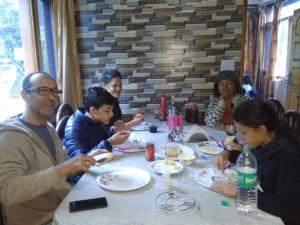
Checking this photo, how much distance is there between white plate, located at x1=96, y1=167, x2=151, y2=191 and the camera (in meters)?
1.15

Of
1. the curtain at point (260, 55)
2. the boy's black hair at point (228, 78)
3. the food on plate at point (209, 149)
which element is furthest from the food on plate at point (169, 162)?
the curtain at point (260, 55)

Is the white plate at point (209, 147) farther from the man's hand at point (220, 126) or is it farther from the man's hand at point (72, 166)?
the man's hand at point (72, 166)

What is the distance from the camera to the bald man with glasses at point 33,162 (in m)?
1.01

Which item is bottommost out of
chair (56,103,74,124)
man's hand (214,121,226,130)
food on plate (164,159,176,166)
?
man's hand (214,121,226,130)

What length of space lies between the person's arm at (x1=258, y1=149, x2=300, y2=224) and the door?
11.4 feet

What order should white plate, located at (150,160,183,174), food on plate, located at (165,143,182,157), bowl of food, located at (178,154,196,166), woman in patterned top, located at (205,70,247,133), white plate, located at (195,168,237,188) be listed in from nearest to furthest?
white plate, located at (195,168,237,188) < white plate, located at (150,160,183,174) < bowl of food, located at (178,154,196,166) < food on plate, located at (165,143,182,157) < woman in patterned top, located at (205,70,247,133)

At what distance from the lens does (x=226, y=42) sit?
2.71 meters

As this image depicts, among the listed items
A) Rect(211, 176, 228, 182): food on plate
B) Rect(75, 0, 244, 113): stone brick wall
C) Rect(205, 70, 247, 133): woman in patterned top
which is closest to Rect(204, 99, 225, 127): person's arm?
Rect(205, 70, 247, 133): woman in patterned top

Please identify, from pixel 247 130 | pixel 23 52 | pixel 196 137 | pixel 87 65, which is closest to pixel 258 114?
pixel 247 130

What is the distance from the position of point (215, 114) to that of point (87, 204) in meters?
1.61

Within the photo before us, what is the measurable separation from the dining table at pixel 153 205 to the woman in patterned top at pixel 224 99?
1.02 meters

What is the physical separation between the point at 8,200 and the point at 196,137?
1.28 meters

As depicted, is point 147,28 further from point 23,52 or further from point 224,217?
point 224,217

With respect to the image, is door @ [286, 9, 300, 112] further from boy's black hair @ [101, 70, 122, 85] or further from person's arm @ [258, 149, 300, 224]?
person's arm @ [258, 149, 300, 224]
